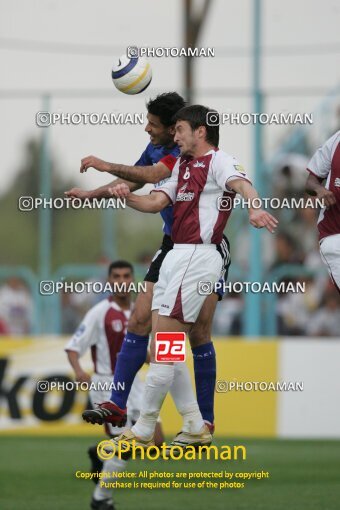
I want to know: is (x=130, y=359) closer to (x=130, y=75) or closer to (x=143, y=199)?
(x=143, y=199)

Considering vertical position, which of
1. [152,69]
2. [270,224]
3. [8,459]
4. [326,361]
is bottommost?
[8,459]

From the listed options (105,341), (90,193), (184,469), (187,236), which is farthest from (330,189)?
(184,469)

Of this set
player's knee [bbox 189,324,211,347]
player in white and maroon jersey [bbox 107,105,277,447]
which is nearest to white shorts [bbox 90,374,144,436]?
player's knee [bbox 189,324,211,347]

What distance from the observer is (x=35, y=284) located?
16781 mm

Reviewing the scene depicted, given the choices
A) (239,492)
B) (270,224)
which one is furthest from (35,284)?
(270,224)

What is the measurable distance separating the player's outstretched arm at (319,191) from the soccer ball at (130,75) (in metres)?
1.40

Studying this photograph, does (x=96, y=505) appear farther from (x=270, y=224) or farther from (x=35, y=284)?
(x=35, y=284)

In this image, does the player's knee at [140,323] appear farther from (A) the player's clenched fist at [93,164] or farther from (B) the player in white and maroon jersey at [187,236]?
(A) the player's clenched fist at [93,164]

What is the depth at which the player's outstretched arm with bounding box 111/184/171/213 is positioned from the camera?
8586mm

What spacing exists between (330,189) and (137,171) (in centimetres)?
145

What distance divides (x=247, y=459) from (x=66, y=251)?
45.0ft

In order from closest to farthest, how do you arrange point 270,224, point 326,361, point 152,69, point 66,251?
1. point 270,224
2. point 152,69
3. point 326,361
4. point 66,251

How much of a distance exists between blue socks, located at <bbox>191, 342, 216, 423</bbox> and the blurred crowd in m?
6.55

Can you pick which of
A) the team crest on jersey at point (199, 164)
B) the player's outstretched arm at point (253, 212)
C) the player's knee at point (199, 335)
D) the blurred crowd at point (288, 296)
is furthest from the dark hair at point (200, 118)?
the blurred crowd at point (288, 296)
